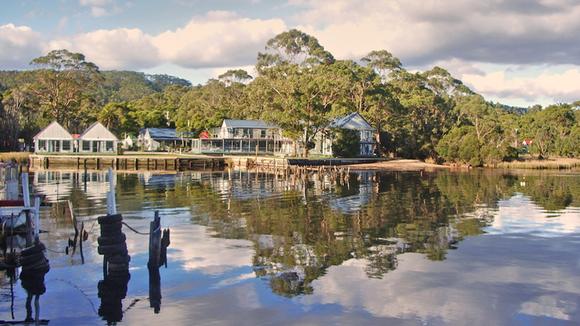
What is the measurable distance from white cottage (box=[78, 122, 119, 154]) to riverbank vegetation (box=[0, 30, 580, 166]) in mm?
17086

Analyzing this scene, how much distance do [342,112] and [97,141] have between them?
4308 centimetres

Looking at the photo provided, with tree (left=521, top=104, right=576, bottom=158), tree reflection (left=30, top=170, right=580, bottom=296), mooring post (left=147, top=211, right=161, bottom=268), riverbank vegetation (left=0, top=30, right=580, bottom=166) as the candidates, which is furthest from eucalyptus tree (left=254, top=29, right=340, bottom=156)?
mooring post (left=147, top=211, right=161, bottom=268)

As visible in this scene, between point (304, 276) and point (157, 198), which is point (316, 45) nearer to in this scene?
point (157, 198)

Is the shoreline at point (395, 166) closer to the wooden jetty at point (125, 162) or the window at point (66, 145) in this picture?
the wooden jetty at point (125, 162)

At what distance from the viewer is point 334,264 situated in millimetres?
21875

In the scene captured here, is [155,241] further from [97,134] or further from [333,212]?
[97,134]

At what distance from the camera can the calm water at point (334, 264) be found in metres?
16.4

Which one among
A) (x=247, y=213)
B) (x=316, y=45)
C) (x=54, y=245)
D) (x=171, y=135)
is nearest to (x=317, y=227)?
(x=247, y=213)

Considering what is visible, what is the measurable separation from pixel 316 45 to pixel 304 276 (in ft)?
469

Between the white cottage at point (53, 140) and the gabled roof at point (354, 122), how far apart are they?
46.8m

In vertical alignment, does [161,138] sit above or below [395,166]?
above

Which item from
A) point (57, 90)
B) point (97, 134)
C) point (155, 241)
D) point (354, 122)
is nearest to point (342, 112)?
point (354, 122)

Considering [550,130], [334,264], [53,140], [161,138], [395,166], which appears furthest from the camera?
[161,138]

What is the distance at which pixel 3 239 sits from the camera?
20.8m
